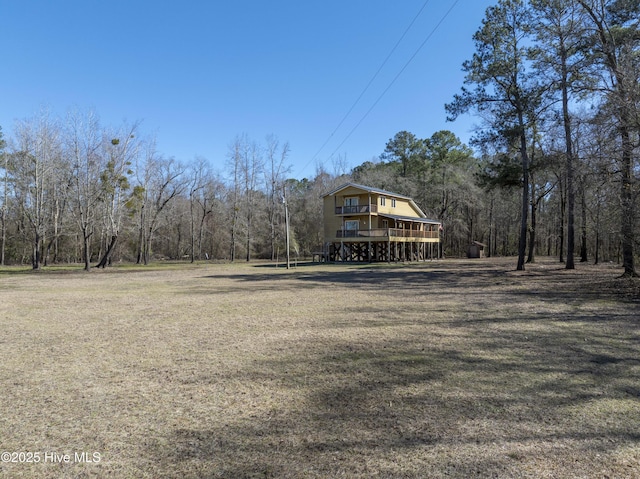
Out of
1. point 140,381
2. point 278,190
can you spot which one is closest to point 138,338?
point 140,381

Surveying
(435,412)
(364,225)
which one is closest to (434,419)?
(435,412)

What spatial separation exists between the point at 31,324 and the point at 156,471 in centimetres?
773

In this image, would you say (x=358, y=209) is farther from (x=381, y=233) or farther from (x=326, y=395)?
(x=326, y=395)

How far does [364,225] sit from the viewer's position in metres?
39.1

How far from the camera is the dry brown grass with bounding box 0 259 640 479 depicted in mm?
2898

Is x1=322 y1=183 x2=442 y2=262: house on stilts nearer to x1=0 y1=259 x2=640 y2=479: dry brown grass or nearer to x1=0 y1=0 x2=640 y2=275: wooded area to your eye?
x1=0 y1=0 x2=640 y2=275: wooded area

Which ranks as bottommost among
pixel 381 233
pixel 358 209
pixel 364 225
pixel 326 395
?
pixel 326 395

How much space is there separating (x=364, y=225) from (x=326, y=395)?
116 ft

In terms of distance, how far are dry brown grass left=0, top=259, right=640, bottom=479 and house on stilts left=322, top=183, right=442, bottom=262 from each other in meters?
28.5

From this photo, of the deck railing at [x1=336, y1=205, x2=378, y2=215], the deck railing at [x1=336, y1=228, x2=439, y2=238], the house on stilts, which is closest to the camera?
the deck railing at [x1=336, y1=228, x2=439, y2=238]

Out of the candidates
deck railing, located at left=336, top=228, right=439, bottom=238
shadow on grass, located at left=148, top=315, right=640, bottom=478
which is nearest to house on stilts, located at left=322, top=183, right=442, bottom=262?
Result: deck railing, located at left=336, top=228, right=439, bottom=238

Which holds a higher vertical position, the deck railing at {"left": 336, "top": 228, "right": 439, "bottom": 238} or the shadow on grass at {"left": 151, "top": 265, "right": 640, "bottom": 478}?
the deck railing at {"left": 336, "top": 228, "right": 439, "bottom": 238}

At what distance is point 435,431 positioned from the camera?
Answer: 333 centimetres

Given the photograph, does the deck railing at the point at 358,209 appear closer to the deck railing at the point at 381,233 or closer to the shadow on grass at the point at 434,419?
the deck railing at the point at 381,233
